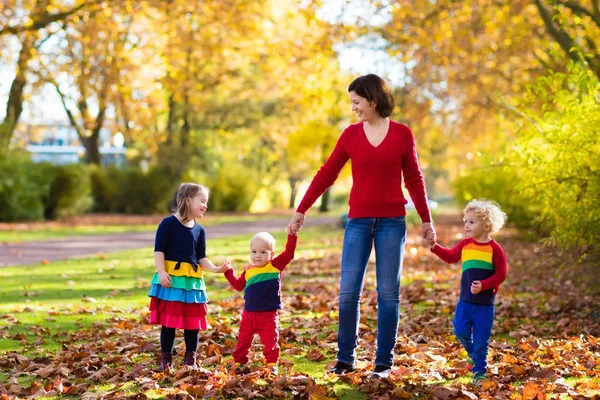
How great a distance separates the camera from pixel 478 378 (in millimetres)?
5742

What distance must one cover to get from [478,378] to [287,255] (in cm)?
156

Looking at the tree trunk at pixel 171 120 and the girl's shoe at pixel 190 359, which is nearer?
the girl's shoe at pixel 190 359

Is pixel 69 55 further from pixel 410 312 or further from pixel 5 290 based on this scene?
pixel 410 312

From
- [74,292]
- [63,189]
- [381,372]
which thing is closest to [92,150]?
[63,189]

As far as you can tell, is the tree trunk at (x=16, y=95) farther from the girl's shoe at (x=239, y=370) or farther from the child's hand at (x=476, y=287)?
the child's hand at (x=476, y=287)

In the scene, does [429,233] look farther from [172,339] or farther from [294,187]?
[294,187]

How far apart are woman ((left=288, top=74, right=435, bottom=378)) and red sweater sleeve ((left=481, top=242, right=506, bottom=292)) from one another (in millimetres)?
478

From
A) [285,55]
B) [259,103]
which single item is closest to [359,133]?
[285,55]

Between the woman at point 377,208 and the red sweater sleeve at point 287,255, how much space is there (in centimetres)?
10

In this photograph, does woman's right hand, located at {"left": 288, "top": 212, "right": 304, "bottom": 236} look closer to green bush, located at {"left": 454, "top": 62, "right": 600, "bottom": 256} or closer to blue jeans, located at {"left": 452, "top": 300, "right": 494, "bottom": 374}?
blue jeans, located at {"left": 452, "top": 300, "right": 494, "bottom": 374}

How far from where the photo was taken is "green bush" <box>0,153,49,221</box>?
1053 inches

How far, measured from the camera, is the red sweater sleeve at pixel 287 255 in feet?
19.6

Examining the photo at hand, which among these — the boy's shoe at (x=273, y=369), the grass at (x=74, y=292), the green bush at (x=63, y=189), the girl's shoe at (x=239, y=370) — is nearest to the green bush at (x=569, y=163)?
the grass at (x=74, y=292)

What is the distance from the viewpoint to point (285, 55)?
2195 cm
